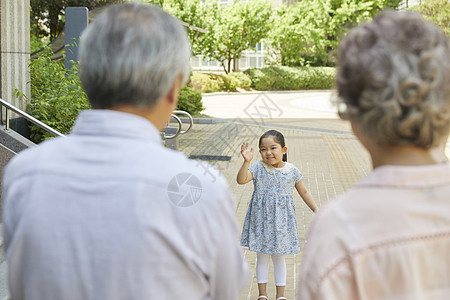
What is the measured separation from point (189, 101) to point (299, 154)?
7614 millimetres

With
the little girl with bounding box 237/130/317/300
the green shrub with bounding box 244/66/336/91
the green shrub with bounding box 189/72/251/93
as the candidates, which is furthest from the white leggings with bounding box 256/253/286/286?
the green shrub with bounding box 244/66/336/91

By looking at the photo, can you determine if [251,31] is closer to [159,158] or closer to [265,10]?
[265,10]

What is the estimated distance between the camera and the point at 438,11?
30.9 m

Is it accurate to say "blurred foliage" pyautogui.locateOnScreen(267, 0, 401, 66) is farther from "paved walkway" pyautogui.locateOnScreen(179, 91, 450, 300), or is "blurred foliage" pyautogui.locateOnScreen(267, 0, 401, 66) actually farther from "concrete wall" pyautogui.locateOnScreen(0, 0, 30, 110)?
"concrete wall" pyautogui.locateOnScreen(0, 0, 30, 110)

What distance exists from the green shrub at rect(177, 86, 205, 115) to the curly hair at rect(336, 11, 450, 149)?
17300 mm

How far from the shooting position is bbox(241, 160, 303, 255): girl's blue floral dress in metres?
4.16

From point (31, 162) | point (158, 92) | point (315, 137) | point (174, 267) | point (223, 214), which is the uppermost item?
point (158, 92)

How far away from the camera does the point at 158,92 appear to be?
1441 mm

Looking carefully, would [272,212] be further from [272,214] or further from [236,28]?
[236,28]

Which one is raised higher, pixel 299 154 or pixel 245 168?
pixel 245 168

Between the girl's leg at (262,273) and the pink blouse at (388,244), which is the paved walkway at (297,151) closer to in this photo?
the girl's leg at (262,273)

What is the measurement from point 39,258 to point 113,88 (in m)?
0.44

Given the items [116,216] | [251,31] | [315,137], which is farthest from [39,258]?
[251,31]

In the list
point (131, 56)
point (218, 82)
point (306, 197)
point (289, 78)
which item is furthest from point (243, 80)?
point (131, 56)
